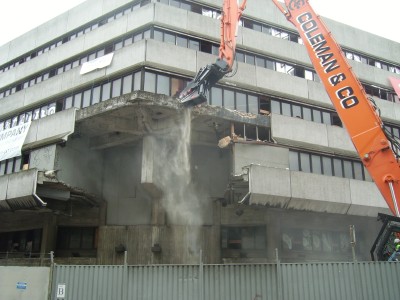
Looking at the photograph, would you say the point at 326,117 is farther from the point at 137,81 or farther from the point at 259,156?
the point at 137,81

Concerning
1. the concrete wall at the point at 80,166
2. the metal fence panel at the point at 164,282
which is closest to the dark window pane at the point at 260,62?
the concrete wall at the point at 80,166

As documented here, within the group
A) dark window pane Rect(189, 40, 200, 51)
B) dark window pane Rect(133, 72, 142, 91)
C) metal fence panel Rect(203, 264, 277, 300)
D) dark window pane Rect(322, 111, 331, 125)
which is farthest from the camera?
dark window pane Rect(322, 111, 331, 125)

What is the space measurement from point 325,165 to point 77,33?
59.7ft

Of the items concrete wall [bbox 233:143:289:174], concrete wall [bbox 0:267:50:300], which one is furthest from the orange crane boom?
concrete wall [bbox 0:267:50:300]

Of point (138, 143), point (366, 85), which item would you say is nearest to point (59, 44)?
point (138, 143)

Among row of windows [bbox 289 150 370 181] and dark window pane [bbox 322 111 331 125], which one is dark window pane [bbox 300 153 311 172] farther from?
dark window pane [bbox 322 111 331 125]

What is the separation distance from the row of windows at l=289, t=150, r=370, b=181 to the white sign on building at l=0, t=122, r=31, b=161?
15.7 meters

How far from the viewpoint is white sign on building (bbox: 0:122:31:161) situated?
24.1 meters

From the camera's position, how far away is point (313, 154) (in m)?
23.6

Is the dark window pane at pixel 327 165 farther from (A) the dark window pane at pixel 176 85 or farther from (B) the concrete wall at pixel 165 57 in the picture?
(A) the dark window pane at pixel 176 85

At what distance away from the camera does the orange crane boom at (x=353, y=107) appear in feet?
41.9

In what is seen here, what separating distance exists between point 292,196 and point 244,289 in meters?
9.79

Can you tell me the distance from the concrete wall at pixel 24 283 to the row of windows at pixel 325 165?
14344 mm

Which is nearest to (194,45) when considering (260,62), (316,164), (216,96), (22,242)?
(216,96)
